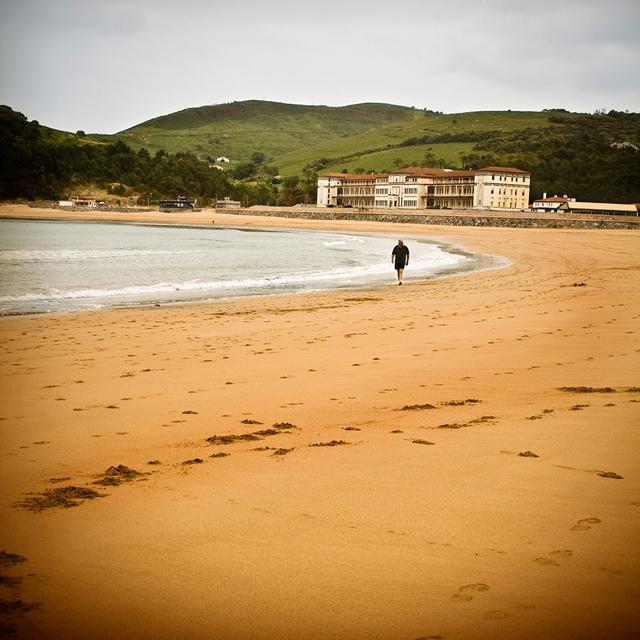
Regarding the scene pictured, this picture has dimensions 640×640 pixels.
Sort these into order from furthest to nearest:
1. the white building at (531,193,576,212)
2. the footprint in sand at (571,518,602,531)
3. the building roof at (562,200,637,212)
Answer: the white building at (531,193,576,212) → the building roof at (562,200,637,212) → the footprint in sand at (571,518,602,531)

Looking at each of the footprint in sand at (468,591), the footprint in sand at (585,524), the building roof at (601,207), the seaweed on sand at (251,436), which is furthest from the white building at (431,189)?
the footprint in sand at (468,591)

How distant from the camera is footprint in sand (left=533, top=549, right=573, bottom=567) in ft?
11.0

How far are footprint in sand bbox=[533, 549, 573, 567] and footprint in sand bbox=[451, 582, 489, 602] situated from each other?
0.36m

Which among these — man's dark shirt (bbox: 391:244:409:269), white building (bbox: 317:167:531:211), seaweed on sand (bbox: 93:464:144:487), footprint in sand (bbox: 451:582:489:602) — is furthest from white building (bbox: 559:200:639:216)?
footprint in sand (bbox: 451:582:489:602)

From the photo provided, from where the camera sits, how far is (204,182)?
170375mm

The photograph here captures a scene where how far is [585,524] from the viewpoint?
380 cm

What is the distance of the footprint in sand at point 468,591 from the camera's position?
10.1ft

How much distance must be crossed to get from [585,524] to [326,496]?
56.8 inches

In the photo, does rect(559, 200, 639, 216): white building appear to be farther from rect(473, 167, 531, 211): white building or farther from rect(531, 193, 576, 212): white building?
rect(473, 167, 531, 211): white building

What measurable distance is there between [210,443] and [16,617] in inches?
113

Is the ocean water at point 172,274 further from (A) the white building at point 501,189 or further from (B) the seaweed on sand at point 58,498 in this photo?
(A) the white building at point 501,189

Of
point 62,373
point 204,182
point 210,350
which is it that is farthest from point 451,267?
point 204,182

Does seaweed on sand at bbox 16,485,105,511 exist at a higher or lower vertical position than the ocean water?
higher

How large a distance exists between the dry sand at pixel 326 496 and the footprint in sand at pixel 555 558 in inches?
0.4
